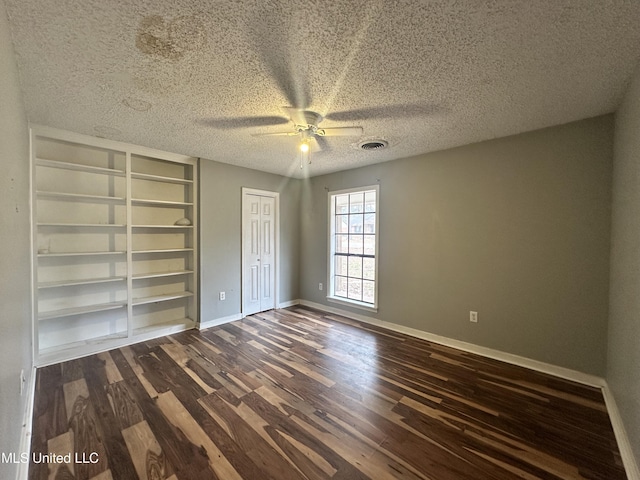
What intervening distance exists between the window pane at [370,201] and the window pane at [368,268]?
80 cm

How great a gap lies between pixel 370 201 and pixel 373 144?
117 cm

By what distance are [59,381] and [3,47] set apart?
8.66 feet

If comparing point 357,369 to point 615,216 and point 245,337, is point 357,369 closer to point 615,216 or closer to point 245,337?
point 245,337

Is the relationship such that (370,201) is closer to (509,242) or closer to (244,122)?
(509,242)

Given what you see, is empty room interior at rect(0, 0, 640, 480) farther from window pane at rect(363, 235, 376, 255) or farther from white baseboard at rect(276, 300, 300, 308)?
white baseboard at rect(276, 300, 300, 308)

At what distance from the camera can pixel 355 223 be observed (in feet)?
14.0

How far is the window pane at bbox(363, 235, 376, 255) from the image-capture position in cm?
402

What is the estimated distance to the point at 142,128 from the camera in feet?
8.73

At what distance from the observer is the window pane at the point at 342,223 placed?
442cm

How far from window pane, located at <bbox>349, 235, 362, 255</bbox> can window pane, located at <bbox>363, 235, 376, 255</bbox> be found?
103 mm

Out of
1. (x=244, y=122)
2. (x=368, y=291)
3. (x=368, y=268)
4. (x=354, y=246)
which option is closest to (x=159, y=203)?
(x=244, y=122)

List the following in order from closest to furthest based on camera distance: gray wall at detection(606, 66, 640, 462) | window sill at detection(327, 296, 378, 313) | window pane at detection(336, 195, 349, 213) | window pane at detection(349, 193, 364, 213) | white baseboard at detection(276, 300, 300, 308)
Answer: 1. gray wall at detection(606, 66, 640, 462)
2. window sill at detection(327, 296, 378, 313)
3. window pane at detection(349, 193, 364, 213)
4. window pane at detection(336, 195, 349, 213)
5. white baseboard at detection(276, 300, 300, 308)

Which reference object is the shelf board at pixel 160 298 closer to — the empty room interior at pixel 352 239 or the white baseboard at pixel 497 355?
the empty room interior at pixel 352 239

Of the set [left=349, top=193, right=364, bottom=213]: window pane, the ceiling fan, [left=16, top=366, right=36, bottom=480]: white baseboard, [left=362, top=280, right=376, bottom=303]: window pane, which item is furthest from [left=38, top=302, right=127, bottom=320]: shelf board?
[left=349, top=193, right=364, bottom=213]: window pane
